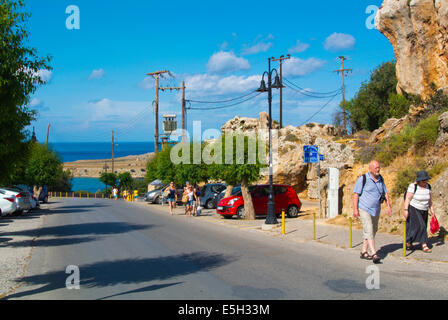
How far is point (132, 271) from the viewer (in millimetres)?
8680

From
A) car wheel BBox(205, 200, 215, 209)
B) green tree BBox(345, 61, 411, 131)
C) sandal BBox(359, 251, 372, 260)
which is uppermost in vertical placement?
green tree BBox(345, 61, 411, 131)

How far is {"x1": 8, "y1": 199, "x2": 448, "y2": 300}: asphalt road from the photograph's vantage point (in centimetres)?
683

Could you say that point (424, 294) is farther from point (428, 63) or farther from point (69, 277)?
point (428, 63)

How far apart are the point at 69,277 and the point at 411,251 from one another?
7.52 metres

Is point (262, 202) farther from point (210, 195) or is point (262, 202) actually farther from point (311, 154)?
point (210, 195)

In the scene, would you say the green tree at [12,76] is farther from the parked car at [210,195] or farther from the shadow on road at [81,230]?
the parked car at [210,195]

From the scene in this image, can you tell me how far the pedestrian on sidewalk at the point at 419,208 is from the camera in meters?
9.67

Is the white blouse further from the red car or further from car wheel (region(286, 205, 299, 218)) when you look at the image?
car wheel (region(286, 205, 299, 218))

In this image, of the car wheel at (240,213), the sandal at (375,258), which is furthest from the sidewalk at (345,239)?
the car wheel at (240,213)

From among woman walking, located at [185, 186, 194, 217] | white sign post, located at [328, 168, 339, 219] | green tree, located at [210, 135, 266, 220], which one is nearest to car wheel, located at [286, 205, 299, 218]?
green tree, located at [210, 135, 266, 220]

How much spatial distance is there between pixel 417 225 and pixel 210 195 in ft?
66.0

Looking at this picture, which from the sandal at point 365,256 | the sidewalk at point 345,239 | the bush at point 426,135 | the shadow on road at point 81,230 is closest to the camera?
the sandal at point 365,256

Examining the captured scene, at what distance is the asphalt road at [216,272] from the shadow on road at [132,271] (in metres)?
0.02

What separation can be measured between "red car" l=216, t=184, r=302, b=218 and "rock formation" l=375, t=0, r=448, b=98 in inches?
378
